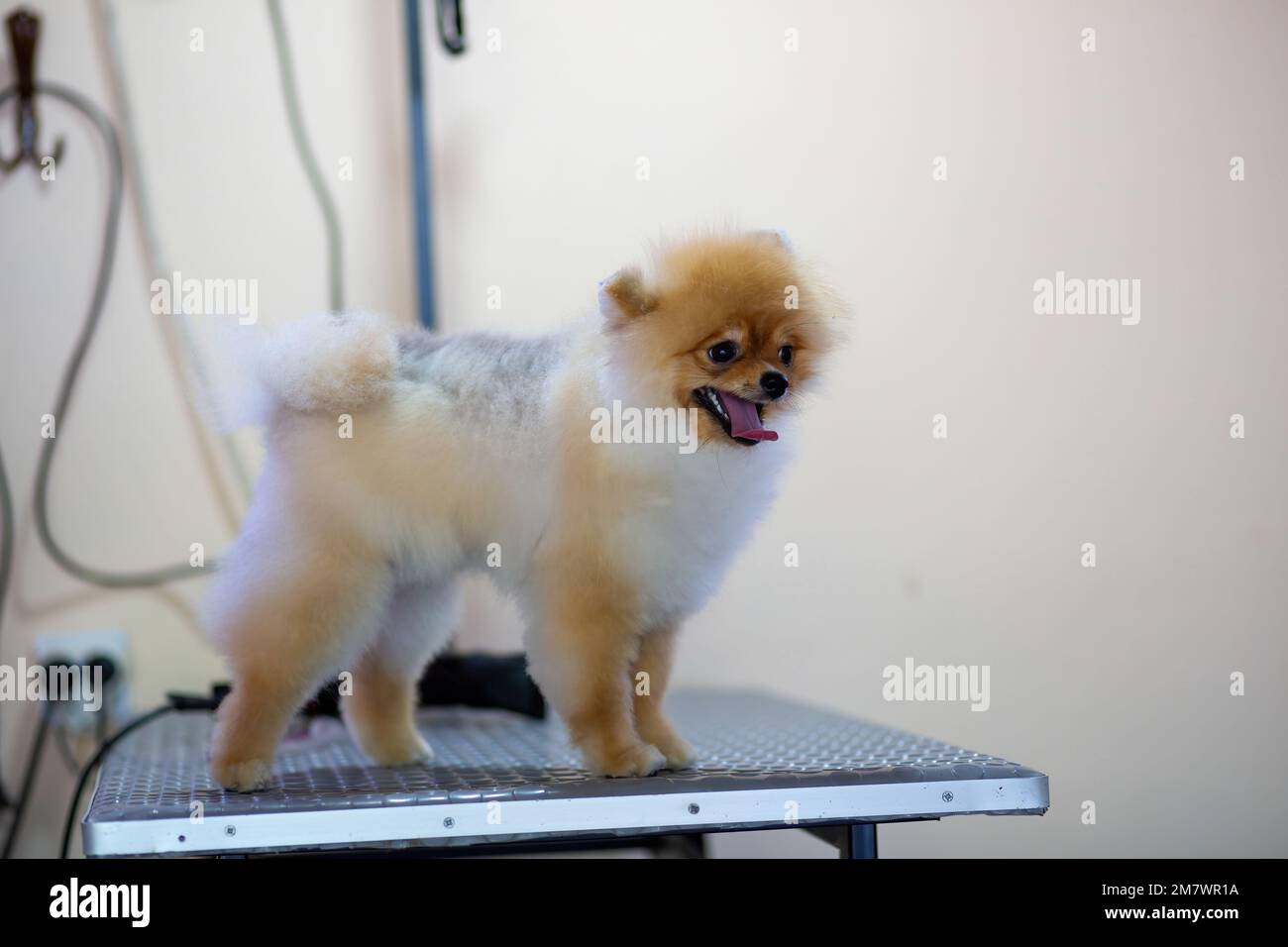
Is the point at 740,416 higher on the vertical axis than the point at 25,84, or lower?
lower

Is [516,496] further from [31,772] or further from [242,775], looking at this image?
[31,772]

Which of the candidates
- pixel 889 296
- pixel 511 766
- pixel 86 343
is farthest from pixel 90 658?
pixel 889 296

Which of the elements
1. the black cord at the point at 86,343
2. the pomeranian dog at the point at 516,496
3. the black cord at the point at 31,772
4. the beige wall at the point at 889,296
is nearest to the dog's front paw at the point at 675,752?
the pomeranian dog at the point at 516,496

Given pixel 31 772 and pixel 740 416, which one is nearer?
pixel 740 416

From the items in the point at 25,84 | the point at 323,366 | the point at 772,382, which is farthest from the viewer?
the point at 25,84

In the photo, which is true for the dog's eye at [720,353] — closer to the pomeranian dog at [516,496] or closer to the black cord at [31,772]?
the pomeranian dog at [516,496]

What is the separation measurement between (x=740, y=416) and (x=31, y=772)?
4.29 feet

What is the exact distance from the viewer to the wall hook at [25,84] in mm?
1664

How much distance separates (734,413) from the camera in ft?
Result: 3.12

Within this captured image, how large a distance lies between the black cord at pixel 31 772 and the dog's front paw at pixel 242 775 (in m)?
0.82

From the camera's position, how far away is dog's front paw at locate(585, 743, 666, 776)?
1.03 m

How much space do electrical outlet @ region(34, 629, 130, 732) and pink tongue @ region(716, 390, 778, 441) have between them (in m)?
1.17
